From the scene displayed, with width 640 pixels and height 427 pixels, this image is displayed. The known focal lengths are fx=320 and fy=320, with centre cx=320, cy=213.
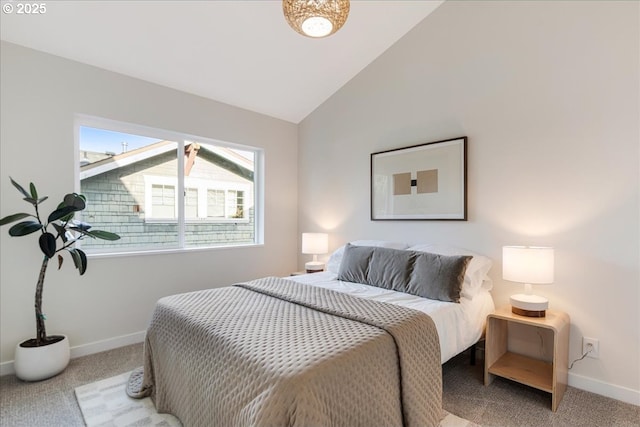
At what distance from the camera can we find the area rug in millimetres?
1824

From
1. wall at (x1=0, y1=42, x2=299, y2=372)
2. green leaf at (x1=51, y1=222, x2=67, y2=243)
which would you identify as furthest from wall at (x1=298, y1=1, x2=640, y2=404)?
green leaf at (x1=51, y1=222, x2=67, y2=243)

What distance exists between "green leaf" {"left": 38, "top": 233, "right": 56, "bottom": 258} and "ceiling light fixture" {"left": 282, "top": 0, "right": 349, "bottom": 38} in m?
2.16

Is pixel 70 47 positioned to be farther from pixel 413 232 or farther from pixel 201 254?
pixel 413 232

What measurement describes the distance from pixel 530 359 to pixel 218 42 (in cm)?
362

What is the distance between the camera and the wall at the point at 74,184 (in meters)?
2.41

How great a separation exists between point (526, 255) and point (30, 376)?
3481 millimetres

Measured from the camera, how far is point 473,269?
2.39 m

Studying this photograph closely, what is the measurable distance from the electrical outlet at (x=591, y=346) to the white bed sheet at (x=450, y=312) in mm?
583

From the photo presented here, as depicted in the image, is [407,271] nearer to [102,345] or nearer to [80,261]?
[80,261]

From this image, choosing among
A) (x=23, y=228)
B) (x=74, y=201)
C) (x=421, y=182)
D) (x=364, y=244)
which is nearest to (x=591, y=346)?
(x=421, y=182)

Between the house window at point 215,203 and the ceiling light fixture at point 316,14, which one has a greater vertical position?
the ceiling light fixture at point 316,14

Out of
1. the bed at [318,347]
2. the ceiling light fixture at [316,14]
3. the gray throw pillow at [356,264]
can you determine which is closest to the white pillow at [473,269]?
the bed at [318,347]

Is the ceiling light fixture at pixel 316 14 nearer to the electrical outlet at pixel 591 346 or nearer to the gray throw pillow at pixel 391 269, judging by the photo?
the gray throw pillow at pixel 391 269

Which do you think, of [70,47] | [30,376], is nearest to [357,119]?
[70,47]
